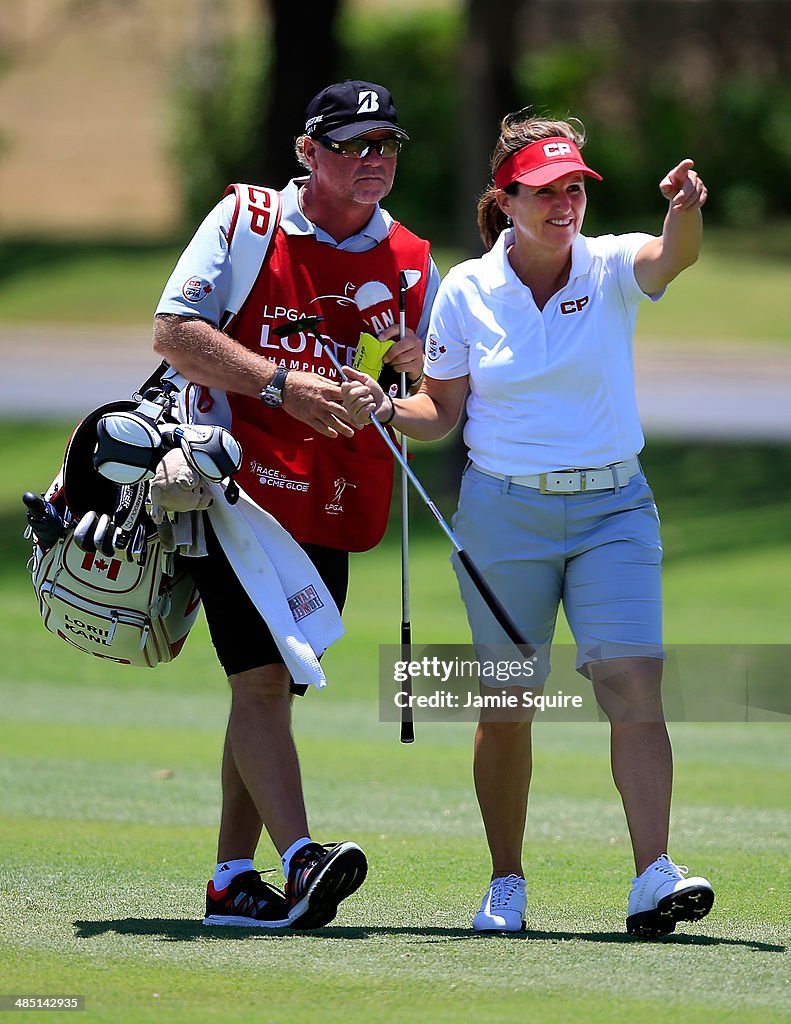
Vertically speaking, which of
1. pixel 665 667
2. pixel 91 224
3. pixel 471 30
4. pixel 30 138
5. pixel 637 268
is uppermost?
pixel 30 138

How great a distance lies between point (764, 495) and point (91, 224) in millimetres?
23315

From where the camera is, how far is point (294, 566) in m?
5.34

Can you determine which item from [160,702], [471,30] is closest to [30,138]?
[471,30]

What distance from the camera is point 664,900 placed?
4.85 meters

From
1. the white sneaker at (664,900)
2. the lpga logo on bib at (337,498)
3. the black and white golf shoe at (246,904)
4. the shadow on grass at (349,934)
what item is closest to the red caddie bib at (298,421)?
the lpga logo on bib at (337,498)

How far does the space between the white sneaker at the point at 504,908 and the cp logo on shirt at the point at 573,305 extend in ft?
5.29

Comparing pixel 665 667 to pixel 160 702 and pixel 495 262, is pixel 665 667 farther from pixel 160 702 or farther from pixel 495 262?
pixel 160 702

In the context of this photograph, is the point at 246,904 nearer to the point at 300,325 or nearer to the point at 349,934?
the point at 349,934

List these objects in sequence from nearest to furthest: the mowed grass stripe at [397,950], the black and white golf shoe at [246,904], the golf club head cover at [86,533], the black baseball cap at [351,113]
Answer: the mowed grass stripe at [397,950] → the golf club head cover at [86,533] → the black and white golf shoe at [246,904] → the black baseball cap at [351,113]

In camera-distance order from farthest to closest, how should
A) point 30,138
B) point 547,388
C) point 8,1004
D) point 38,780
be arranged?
point 30,138 < point 38,780 < point 547,388 < point 8,1004

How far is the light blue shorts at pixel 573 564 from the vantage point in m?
5.20

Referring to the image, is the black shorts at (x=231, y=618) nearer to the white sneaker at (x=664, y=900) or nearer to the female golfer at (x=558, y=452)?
the female golfer at (x=558, y=452)

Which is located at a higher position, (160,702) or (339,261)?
(339,261)

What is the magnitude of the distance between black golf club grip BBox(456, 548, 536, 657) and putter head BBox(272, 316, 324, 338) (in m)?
0.77
